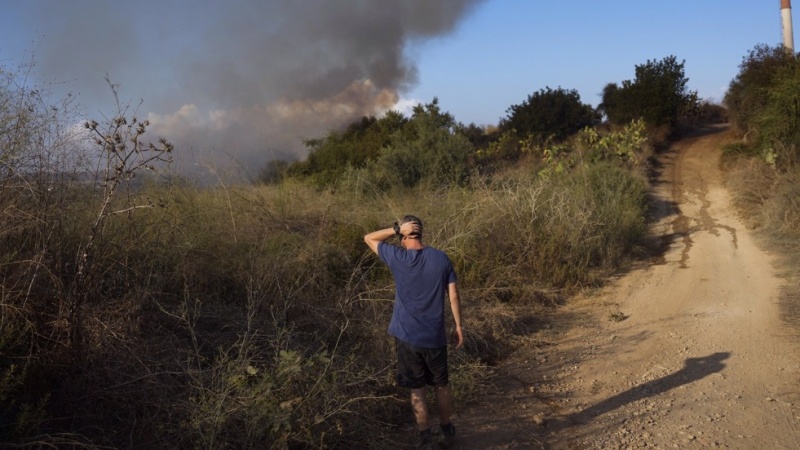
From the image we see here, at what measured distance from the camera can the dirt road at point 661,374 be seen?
18.5ft

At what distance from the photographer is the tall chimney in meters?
30.9

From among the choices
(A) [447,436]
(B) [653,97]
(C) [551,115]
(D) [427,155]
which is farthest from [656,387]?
(B) [653,97]

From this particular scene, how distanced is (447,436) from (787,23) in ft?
107

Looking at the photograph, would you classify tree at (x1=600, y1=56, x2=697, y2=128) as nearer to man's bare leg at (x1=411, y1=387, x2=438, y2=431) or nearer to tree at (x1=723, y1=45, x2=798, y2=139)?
tree at (x1=723, y1=45, x2=798, y2=139)

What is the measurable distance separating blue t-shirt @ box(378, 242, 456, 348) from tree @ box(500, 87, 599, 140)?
2194cm

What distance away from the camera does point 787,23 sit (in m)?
31.7

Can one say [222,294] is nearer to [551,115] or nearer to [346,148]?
[346,148]

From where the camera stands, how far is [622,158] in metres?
20.6

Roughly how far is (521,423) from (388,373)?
47.2 inches

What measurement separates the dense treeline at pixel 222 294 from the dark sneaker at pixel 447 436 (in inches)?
13.7

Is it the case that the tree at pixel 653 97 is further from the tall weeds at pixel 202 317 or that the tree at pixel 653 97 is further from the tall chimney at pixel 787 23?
the tall weeds at pixel 202 317

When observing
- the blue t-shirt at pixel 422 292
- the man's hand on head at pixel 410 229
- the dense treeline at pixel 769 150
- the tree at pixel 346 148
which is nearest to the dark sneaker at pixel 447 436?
the blue t-shirt at pixel 422 292

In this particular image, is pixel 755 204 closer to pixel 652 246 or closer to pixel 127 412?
pixel 652 246

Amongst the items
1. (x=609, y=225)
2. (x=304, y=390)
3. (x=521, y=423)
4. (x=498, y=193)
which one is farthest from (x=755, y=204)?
(x=304, y=390)
